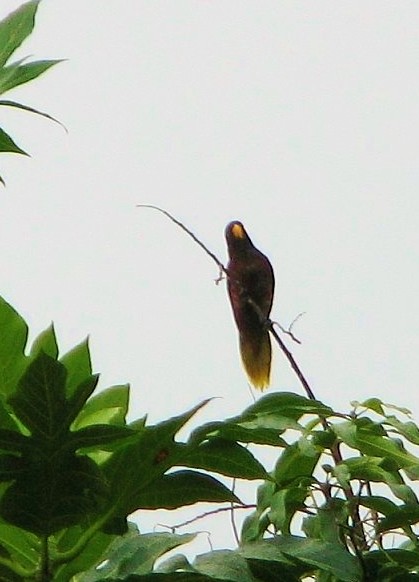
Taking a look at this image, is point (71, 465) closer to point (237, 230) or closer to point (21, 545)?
point (21, 545)

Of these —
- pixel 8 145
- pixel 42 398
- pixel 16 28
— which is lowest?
pixel 42 398

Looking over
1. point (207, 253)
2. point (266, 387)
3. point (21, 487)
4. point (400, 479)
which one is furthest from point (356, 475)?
point (266, 387)

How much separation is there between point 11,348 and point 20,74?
0.20m

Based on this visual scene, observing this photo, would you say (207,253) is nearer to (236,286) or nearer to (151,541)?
(151,541)

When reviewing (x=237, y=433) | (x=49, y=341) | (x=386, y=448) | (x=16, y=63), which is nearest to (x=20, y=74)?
(x=16, y=63)

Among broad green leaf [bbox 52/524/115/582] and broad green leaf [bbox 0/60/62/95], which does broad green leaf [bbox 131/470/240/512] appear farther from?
broad green leaf [bbox 0/60/62/95]

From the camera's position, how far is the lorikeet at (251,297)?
2.33 metres

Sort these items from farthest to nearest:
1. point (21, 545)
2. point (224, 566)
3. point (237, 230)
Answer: point (237, 230)
point (21, 545)
point (224, 566)

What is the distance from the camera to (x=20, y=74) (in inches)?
30.6

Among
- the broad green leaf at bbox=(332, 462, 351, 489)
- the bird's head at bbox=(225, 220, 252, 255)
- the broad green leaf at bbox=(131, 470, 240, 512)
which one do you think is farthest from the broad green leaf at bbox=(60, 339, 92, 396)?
the bird's head at bbox=(225, 220, 252, 255)

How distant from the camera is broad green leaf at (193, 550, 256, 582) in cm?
62

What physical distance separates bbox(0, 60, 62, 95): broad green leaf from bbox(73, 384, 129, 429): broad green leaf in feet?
0.84

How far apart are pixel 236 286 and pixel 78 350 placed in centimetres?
170

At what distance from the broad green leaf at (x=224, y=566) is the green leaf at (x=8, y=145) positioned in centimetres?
33
